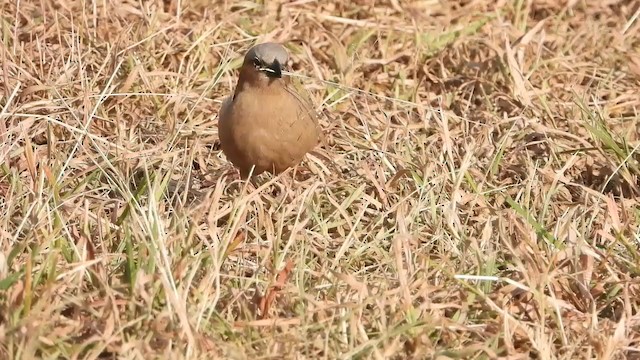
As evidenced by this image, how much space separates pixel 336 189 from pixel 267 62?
0.58m

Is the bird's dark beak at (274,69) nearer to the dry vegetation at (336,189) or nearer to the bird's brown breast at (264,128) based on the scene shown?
the bird's brown breast at (264,128)

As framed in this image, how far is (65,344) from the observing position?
3.24m

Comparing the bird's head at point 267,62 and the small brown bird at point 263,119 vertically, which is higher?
the bird's head at point 267,62

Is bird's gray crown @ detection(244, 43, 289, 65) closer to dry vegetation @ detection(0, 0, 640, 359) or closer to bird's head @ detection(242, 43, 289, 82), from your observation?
bird's head @ detection(242, 43, 289, 82)

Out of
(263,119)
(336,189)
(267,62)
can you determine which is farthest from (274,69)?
(336,189)

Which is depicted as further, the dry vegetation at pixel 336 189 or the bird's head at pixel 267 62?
the bird's head at pixel 267 62

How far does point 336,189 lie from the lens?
4.77m

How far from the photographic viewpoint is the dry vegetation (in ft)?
11.3

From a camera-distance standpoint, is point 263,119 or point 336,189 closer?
point 263,119

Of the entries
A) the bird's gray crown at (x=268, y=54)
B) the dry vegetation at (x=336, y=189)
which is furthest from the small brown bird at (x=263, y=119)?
the dry vegetation at (x=336, y=189)

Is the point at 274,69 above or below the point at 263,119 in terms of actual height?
above

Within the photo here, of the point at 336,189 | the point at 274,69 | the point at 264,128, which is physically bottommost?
the point at 336,189

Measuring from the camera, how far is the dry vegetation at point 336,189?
3.44m

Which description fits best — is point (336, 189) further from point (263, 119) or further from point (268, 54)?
point (268, 54)
